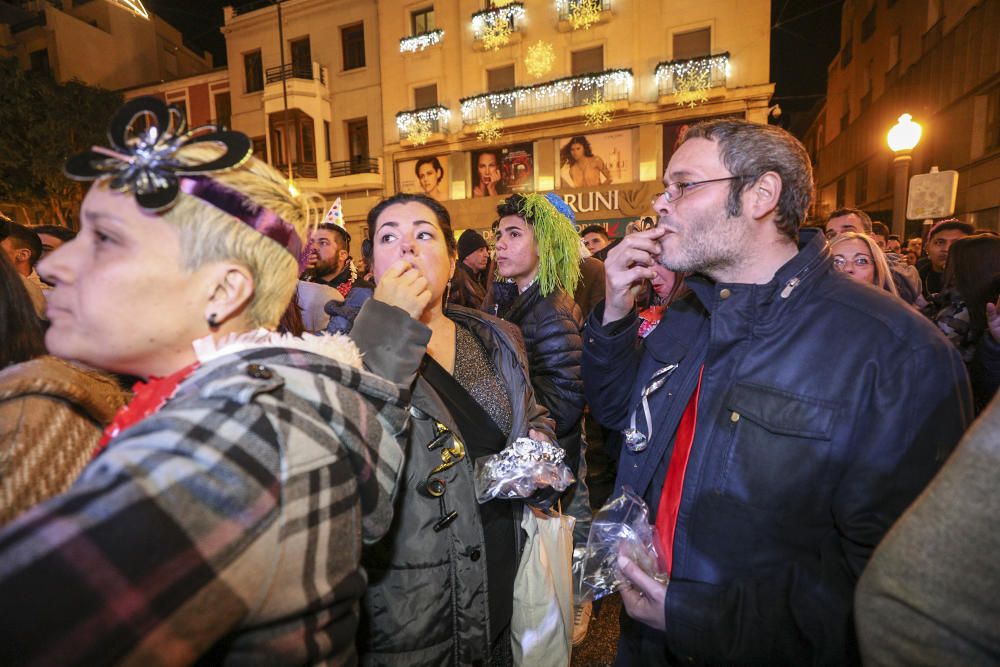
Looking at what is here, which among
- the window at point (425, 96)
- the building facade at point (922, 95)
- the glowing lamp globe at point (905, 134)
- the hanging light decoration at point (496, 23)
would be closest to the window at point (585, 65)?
the hanging light decoration at point (496, 23)

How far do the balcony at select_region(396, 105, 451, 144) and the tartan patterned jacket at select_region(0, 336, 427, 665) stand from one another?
2135 cm

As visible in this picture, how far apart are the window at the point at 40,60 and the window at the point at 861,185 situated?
41.0 meters

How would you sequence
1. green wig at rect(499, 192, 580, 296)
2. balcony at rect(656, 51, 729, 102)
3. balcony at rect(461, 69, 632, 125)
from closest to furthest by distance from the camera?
green wig at rect(499, 192, 580, 296)
balcony at rect(656, 51, 729, 102)
balcony at rect(461, 69, 632, 125)

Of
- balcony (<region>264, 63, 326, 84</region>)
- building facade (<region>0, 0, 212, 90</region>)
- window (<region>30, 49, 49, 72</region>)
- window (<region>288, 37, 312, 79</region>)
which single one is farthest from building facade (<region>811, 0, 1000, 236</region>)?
window (<region>30, 49, 49, 72</region>)

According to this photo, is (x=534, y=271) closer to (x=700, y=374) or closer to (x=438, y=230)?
(x=438, y=230)

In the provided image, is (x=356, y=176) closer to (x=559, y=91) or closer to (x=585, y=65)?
(x=559, y=91)

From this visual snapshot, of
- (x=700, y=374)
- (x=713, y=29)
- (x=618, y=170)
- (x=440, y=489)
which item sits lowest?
(x=440, y=489)

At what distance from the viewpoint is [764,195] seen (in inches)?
68.2

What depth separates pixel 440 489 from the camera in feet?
5.42

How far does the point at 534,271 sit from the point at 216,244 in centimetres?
282

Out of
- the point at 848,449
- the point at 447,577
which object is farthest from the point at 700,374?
the point at 447,577

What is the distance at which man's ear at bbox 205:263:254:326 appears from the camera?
1075mm

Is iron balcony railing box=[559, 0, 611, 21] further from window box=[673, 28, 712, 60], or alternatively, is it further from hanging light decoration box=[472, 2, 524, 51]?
window box=[673, 28, 712, 60]

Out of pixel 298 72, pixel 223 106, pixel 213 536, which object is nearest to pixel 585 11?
pixel 298 72
